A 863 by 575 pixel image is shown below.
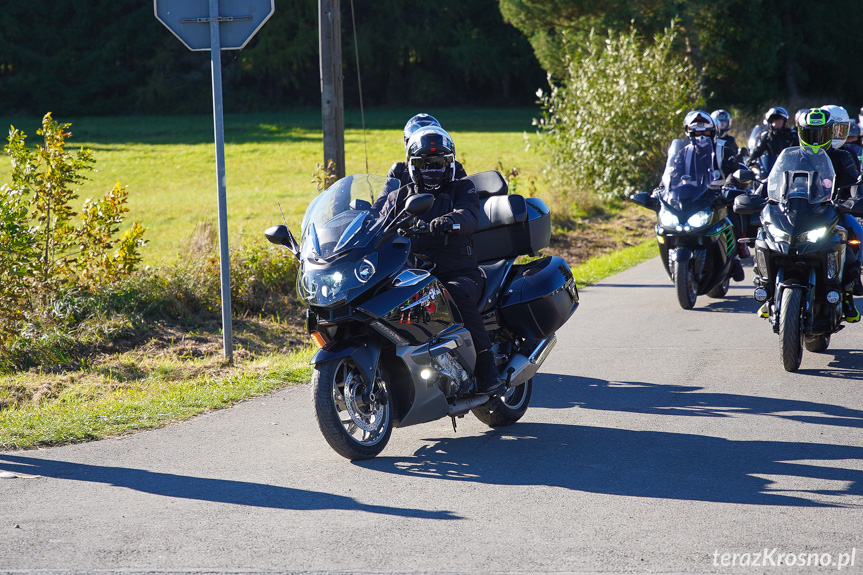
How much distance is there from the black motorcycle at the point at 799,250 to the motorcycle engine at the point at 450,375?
2.99 meters

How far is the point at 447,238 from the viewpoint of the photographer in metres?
5.89

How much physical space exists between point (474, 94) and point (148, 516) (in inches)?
2319

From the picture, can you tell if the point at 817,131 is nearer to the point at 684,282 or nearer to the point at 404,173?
the point at 684,282

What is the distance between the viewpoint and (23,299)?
873 centimetres

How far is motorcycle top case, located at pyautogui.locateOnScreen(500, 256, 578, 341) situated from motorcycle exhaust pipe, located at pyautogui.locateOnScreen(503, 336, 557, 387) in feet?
0.34

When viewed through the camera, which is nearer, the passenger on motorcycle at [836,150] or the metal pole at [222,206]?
the passenger on motorcycle at [836,150]

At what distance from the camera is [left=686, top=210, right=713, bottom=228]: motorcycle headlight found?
10.4m

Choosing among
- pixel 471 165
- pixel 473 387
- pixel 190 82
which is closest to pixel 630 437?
pixel 473 387

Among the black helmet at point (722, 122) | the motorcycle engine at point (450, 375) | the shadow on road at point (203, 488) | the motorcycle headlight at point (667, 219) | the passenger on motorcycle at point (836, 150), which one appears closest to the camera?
the shadow on road at point (203, 488)

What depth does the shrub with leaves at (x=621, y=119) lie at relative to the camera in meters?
19.9

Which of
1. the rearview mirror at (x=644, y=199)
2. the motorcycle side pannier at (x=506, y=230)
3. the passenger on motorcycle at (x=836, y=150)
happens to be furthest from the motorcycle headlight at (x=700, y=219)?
the motorcycle side pannier at (x=506, y=230)

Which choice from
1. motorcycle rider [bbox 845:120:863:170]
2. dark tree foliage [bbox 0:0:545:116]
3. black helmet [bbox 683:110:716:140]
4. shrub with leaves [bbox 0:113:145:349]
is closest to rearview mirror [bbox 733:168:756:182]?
black helmet [bbox 683:110:716:140]

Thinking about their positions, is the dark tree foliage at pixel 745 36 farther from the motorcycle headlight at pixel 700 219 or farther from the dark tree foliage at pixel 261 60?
the motorcycle headlight at pixel 700 219

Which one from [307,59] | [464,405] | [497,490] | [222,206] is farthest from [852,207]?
[307,59]
